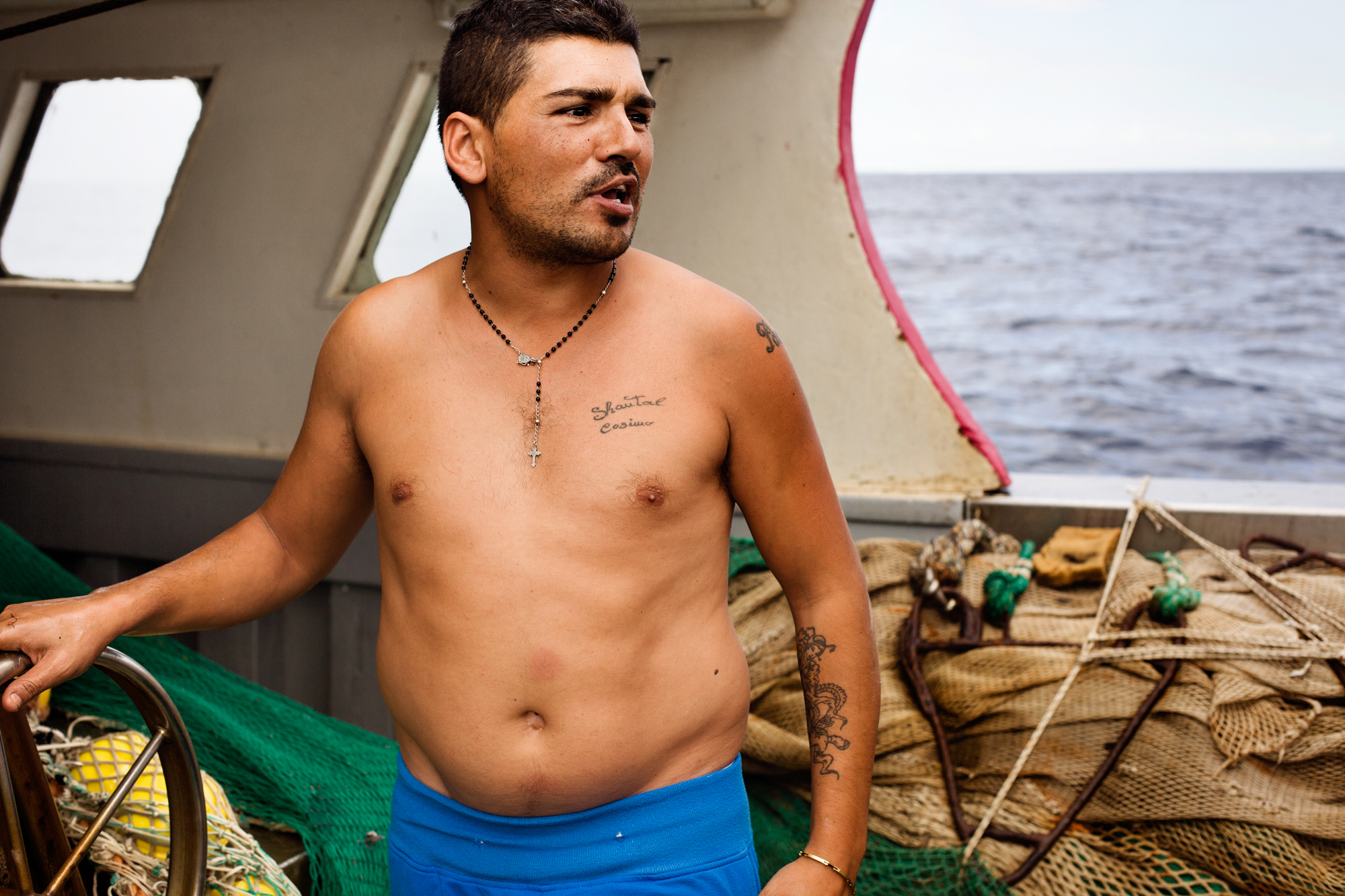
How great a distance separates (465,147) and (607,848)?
1062mm

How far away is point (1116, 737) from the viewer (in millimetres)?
2740

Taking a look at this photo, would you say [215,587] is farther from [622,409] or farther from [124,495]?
[124,495]

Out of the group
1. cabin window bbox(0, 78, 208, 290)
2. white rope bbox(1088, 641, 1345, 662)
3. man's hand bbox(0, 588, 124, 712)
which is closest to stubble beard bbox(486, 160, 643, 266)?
man's hand bbox(0, 588, 124, 712)

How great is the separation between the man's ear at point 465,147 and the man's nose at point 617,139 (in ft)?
0.63

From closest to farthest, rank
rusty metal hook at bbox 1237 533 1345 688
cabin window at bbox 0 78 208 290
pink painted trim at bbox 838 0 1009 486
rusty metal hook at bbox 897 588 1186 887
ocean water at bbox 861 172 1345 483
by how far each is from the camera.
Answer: rusty metal hook at bbox 897 588 1186 887, rusty metal hook at bbox 1237 533 1345 688, pink painted trim at bbox 838 0 1009 486, cabin window at bbox 0 78 208 290, ocean water at bbox 861 172 1345 483

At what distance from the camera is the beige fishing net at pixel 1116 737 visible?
2.53 meters

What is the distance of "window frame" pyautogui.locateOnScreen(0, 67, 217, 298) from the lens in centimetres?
418

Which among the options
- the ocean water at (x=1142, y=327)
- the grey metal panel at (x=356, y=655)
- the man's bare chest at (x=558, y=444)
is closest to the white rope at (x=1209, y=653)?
→ the man's bare chest at (x=558, y=444)

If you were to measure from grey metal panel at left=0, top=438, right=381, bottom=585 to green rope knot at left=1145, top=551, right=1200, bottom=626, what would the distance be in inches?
102

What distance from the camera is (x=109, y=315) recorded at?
14.3ft

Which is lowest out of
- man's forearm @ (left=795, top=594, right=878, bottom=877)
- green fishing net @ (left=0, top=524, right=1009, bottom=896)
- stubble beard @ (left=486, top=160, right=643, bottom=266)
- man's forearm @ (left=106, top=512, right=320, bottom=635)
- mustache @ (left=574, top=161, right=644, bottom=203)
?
green fishing net @ (left=0, top=524, right=1009, bottom=896)

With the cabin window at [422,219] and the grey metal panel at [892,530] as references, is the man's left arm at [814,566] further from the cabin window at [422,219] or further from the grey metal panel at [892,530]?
the cabin window at [422,219]

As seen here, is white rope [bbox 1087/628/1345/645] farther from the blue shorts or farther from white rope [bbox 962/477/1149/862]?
the blue shorts

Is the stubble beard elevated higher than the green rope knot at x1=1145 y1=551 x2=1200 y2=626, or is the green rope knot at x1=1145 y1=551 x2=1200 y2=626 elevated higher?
the stubble beard
